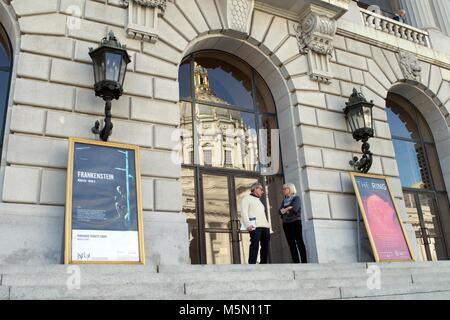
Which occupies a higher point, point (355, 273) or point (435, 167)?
point (435, 167)

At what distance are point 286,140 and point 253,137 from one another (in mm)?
909

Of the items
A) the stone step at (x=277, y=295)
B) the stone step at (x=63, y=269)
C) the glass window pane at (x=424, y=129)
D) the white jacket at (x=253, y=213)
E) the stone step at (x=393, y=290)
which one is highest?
the glass window pane at (x=424, y=129)

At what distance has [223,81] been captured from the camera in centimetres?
1197

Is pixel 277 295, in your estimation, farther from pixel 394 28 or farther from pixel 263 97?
pixel 394 28

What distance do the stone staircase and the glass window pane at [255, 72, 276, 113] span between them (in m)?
5.86

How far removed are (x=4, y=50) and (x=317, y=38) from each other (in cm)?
Answer: 800

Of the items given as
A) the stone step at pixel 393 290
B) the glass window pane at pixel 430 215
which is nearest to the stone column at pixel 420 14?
the glass window pane at pixel 430 215

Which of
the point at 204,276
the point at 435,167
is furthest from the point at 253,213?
the point at 435,167

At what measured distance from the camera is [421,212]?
13.5 m

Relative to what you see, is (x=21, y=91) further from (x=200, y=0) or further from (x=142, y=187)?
(x=200, y=0)

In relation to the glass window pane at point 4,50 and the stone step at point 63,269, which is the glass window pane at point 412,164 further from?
the glass window pane at point 4,50

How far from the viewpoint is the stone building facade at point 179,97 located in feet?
25.5

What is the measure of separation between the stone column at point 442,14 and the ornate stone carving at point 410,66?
11.2 ft
